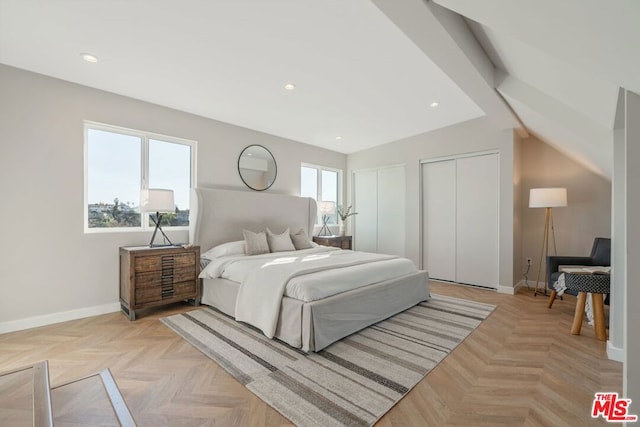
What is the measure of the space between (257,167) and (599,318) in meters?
4.51

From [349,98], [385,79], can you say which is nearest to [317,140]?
[349,98]

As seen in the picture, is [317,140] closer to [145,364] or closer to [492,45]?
[492,45]

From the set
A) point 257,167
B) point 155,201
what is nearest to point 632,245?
point 155,201

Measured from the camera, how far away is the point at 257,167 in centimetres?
476

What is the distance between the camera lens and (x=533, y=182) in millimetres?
4820

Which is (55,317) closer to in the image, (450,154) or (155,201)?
(155,201)

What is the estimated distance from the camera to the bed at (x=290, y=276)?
2525 millimetres

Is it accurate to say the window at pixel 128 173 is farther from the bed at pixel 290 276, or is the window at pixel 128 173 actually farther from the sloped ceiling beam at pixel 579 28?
the sloped ceiling beam at pixel 579 28

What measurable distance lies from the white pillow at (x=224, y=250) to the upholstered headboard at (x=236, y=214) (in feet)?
0.61

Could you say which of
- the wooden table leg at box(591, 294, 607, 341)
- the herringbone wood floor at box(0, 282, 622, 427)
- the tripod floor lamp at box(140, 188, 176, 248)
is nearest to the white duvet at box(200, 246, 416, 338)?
the herringbone wood floor at box(0, 282, 622, 427)

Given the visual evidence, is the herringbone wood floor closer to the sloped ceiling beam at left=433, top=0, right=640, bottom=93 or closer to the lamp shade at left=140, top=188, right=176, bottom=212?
the lamp shade at left=140, top=188, right=176, bottom=212

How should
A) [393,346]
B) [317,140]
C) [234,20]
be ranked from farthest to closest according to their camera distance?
[317,140], [393,346], [234,20]

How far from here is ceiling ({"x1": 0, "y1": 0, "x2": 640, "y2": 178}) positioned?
1128 mm

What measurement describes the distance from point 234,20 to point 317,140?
3.22 m
